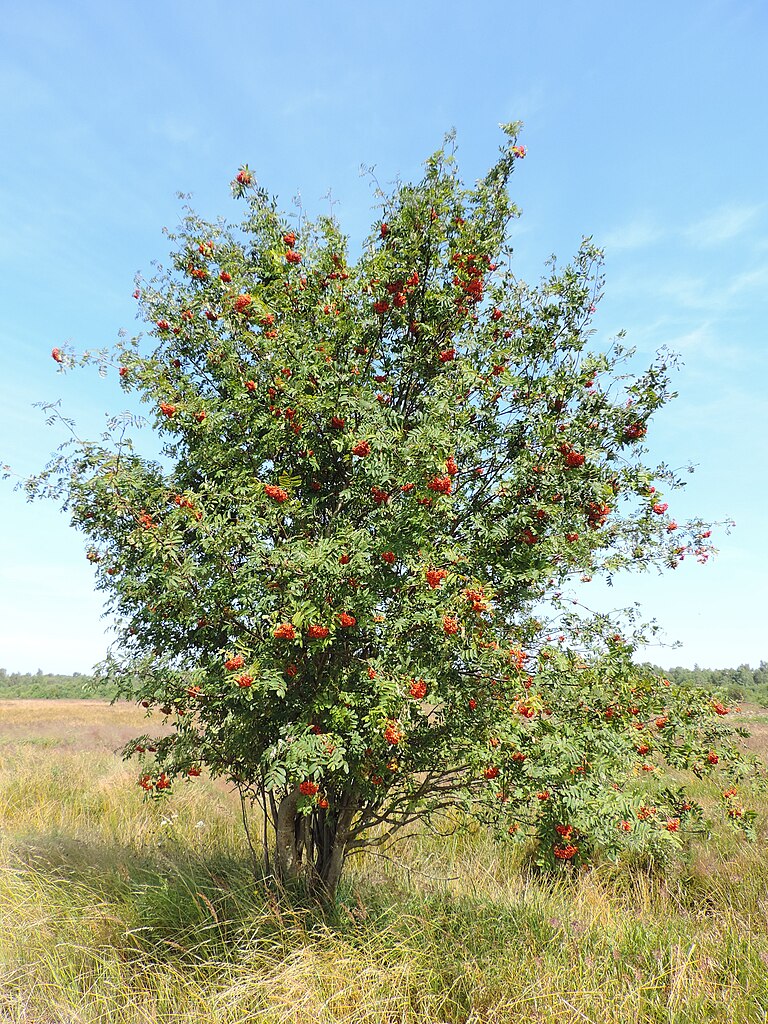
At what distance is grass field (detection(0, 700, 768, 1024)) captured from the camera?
4227 mm

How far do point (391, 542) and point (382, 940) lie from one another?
3.14 metres

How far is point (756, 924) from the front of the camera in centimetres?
545

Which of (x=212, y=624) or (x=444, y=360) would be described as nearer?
(x=212, y=624)

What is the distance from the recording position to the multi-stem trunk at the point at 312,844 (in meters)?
5.45

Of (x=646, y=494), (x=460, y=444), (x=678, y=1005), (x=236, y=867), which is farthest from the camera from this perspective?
(x=236, y=867)

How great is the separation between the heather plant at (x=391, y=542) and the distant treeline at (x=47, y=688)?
24cm

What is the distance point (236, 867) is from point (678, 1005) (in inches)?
164

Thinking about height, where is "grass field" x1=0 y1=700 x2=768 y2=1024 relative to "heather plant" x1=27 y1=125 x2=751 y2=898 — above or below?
below

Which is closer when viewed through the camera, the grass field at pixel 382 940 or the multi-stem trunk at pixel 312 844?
the grass field at pixel 382 940

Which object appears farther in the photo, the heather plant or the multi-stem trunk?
the multi-stem trunk

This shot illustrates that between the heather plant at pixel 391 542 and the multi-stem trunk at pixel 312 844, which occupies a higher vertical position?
the heather plant at pixel 391 542

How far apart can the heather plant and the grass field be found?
704mm

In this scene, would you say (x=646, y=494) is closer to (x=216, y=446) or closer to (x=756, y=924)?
(x=216, y=446)

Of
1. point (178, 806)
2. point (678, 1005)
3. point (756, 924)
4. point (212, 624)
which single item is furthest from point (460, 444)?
point (178, 806)
